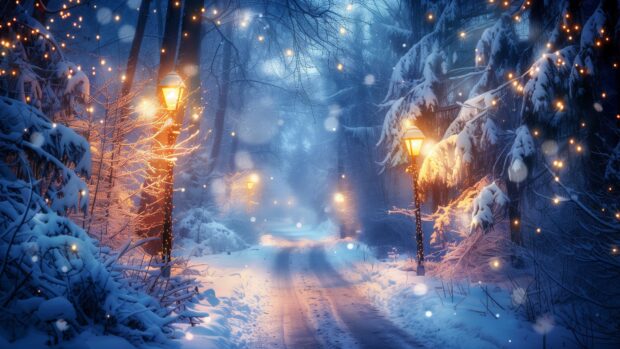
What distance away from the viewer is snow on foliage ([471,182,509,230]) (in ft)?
30.4

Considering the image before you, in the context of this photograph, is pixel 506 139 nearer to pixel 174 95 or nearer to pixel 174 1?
pixel 174 95

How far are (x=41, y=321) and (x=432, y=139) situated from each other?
1229 centimetres

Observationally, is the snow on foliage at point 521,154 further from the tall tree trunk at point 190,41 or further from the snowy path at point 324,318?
the tall tree trunk at point 190,41

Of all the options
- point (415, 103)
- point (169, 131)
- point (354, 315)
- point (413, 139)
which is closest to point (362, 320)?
point (354, 315)

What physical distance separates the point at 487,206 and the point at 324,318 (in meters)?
4.90

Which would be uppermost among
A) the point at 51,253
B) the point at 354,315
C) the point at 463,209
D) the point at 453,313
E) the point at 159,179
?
the point at 159,179

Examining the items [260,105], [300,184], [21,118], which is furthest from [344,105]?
[300,184]

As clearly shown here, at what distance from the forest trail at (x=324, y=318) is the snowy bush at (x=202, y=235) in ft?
21.0

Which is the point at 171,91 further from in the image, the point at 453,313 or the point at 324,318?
the point at 453,313

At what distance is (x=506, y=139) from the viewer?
10781mm

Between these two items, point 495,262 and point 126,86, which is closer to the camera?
point 495,262

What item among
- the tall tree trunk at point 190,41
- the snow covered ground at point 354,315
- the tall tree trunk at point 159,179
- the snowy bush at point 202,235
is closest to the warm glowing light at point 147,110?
the tall tree trunk at point 159,179

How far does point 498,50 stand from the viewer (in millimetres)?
10484

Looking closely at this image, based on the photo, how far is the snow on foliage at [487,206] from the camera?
30.4ft
